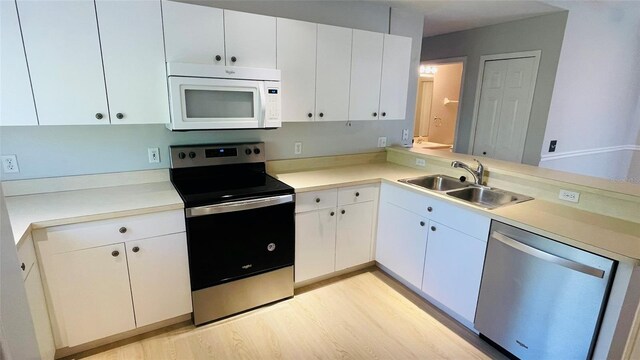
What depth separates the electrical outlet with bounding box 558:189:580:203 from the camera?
6.32 feet

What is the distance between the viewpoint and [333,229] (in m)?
2.49

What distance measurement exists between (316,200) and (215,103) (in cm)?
96

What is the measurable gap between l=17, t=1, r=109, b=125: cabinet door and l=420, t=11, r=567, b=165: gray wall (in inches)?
149

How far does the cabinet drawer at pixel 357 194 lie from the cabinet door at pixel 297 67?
0.64m

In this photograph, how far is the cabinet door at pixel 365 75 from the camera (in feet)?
8.30

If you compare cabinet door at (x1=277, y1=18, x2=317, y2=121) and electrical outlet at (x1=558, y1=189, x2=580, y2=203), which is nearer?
electrical outlet at (x1=558, y1=189, x2=580, y2=203)

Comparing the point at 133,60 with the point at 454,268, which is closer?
the point at 133,60

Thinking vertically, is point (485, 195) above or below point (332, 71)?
below

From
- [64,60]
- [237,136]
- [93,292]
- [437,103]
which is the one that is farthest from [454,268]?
[437,103]

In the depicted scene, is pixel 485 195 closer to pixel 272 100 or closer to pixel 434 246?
pixel 434 246

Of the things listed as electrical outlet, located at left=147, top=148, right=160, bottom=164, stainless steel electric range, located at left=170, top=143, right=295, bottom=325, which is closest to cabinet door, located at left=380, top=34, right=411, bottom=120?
stainless steel electric range, located at left=170, top=143, right=295, bottom=325

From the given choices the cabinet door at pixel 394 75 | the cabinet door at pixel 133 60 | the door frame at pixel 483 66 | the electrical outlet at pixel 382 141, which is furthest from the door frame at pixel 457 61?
the cabinet door at pixel 133 60

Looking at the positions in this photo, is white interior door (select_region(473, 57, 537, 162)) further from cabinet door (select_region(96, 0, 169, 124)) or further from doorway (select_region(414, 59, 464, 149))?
cabinet door (select_region(96, 0, 169, 124))

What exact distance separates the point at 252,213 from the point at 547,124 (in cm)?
313
